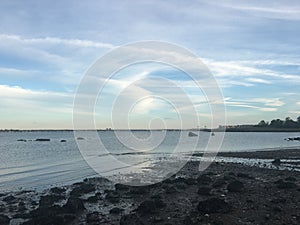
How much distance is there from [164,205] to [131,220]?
308 cm

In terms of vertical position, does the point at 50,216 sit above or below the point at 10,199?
above

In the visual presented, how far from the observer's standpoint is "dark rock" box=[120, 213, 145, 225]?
15.3 m

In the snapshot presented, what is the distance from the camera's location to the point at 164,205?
18.3 meters

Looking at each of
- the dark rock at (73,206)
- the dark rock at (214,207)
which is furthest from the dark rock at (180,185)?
the dark rock at (73,206)

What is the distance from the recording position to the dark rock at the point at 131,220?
15.3 metres

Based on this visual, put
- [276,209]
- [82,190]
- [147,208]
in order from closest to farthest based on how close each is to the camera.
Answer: [276,209], [147,208], [82,190]

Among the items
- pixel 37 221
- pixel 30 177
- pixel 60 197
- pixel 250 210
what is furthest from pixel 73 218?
pixel 30 177

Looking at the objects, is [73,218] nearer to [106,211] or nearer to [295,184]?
[106,211]

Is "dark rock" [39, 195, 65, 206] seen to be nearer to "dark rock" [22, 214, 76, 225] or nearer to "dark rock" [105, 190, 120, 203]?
"dark rock" [105, 190, 120, 203]

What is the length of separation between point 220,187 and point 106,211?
8.71 m

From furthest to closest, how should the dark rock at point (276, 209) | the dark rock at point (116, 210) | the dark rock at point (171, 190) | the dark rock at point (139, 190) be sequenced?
the dark rock at point (139, 190), the dark rock at point (171, 190), the dark rock at point (116, 210), the dark rock at point (276, 209)

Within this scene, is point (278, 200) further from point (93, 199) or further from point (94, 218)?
point (93, 199)

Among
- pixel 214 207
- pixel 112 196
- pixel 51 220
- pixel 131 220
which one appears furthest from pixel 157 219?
pixel 112 196

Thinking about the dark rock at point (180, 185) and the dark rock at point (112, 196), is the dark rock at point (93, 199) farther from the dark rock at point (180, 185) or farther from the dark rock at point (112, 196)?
the dark rock at point (180, 185)
